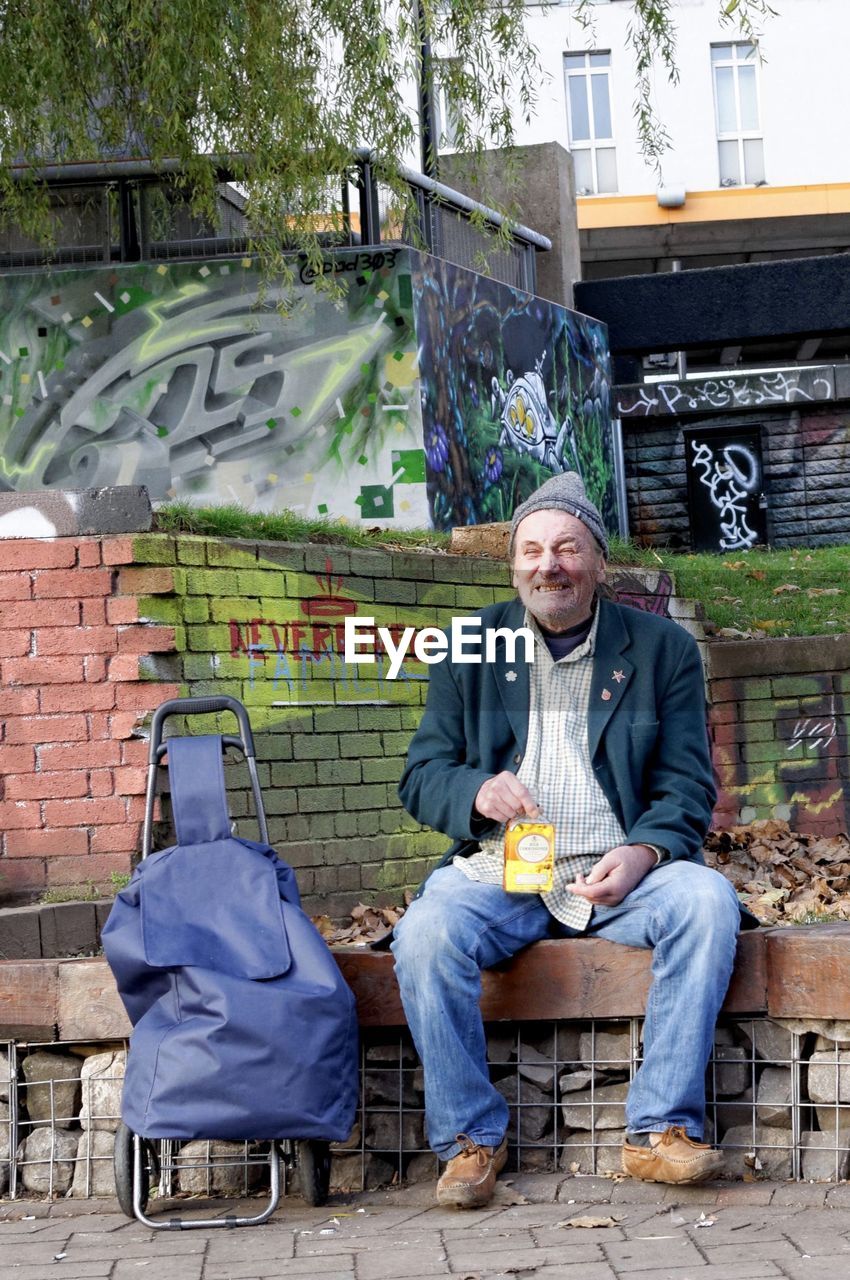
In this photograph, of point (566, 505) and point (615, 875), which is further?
point (566, 505)

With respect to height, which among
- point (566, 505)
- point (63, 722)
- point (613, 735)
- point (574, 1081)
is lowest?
point (574, 1081)

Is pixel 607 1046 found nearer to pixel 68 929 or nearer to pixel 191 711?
pixel 191 711

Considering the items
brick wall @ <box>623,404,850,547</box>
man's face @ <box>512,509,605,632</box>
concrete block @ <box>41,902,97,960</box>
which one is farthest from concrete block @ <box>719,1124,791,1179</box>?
brick wall @ <box>623,404,850,547</box>

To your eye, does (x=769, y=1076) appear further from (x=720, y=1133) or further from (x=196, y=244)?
(x=196, y=244)

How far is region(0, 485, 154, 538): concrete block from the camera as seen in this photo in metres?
6.56

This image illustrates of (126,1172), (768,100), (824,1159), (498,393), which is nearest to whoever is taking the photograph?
(126,1172)

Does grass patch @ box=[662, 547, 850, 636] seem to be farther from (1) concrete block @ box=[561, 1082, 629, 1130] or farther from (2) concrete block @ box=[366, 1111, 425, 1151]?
(2) concrete block @ box=[366, 1111, 425, 1151]

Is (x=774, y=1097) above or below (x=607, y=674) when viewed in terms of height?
below

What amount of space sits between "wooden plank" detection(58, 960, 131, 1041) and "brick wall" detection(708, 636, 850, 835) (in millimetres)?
6159

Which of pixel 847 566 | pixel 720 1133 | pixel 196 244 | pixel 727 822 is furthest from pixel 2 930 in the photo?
pixel 847 566

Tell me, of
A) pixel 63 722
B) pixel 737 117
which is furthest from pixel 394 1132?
pixel 737 117

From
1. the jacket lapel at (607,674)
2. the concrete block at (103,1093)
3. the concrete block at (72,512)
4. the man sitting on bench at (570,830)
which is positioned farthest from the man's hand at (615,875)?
the concrete block at (72,512)

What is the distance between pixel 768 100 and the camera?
30.2 m

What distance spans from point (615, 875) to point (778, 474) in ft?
47.9
